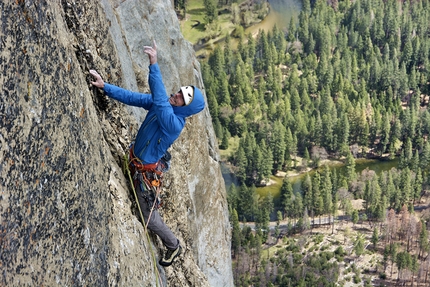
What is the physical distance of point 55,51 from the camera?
7.57 meters

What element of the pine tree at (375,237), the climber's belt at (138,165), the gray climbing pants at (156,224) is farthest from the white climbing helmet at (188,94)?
the pine tree at (375,237)

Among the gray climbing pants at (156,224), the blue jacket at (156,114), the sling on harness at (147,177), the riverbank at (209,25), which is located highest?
the blue jacket at (156,114)

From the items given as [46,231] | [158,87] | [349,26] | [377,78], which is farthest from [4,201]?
[349,26]

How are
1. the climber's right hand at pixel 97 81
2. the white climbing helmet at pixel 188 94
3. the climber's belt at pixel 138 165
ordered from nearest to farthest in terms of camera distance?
the white climbing helmet at pixel 188 94
the climber's right hand at pixel 97 81
the climber's belt at pixel 138 165

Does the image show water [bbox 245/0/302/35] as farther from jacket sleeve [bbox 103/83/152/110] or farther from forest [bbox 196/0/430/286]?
jacket sleeve [bbox 103/83/152/110]

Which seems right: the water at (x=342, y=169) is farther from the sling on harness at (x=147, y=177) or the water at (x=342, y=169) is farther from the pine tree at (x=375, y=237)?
the sling on harness at (x=147, y=177)

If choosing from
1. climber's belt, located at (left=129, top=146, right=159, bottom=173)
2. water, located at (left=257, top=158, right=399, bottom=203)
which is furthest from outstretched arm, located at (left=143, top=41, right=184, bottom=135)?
water, located at (left=257, top=158, right=399, bottom=203)

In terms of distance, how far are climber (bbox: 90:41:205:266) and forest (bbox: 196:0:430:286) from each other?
189 ft

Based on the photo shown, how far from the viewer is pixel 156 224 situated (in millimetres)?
11453

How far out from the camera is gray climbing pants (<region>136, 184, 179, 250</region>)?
1109cm

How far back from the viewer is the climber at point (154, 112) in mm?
9891

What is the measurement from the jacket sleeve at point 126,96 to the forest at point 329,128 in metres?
58.5

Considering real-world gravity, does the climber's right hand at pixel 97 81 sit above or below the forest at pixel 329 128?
above

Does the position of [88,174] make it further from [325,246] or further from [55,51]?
[325,246]
